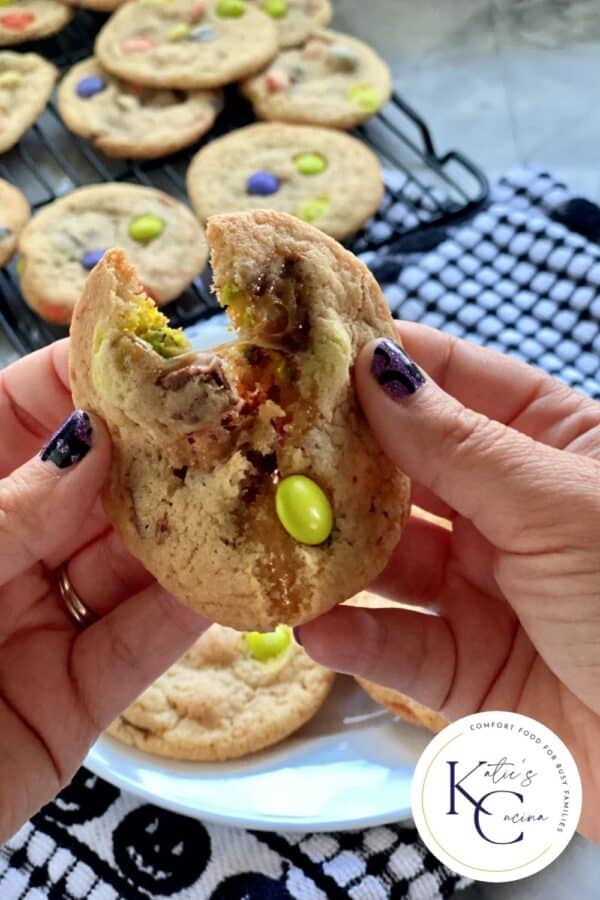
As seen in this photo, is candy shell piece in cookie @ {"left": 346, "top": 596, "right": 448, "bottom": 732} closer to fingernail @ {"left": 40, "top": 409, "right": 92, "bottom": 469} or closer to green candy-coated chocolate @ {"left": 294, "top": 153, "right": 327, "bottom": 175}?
fingernail @ {"left": 40, "top": 409, "right": 92, "bottom": 469}

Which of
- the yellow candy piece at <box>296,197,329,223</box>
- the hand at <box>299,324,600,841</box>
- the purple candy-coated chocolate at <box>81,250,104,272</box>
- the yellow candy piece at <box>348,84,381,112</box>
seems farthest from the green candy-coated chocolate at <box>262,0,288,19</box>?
the hand at <box>299,324,600,841</box>

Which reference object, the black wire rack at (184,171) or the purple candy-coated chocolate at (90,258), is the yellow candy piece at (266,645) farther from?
the purple candy-coated chocolate at (90,258)

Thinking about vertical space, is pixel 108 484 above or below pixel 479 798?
above

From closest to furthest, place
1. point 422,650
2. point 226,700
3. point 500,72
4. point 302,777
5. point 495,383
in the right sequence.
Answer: point 422,650
point 495,383
point 302,777
point 226,700
point 500,72

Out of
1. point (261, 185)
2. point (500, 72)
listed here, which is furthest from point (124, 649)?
point (500, 72)

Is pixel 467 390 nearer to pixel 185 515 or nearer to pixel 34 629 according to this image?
pixel 185 515

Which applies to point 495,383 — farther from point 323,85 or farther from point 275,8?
point 275,8

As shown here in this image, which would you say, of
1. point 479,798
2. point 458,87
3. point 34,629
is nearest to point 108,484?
point 34,629
